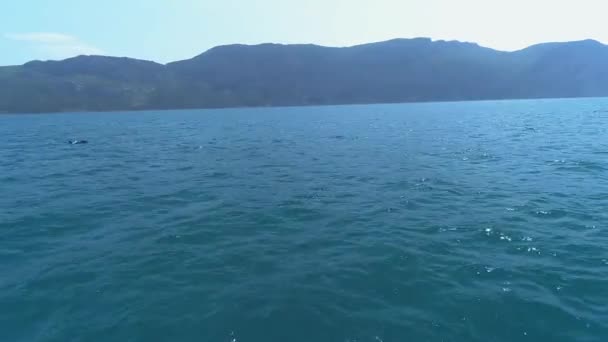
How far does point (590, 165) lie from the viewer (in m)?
24.5

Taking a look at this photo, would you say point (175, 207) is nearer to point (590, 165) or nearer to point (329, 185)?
point (329, 185)

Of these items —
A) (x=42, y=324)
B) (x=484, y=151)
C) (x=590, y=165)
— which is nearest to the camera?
(x=42, y=324)

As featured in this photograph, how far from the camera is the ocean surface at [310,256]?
26.8 ft

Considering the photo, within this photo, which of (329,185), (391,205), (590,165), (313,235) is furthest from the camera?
(590,165)

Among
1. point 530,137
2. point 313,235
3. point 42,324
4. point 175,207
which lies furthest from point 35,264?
point 530,137

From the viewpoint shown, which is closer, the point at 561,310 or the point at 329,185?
the point at 561,310

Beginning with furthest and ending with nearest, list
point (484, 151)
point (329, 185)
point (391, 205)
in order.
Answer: point (484, 151) → point (329, 185) → point (391, 205)

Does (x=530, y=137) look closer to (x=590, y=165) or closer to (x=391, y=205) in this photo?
(x=590, y=165)

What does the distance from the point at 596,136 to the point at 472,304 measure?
4375 cm

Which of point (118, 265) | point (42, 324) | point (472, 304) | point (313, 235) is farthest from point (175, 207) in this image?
point (472, 304)

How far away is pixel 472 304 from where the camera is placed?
877 cm

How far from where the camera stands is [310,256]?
463 inches

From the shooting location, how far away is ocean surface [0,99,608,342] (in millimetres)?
8156

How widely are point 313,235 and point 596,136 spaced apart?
43.0 m
